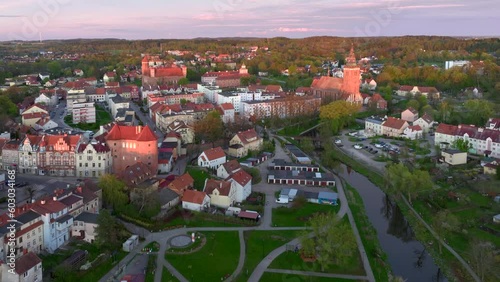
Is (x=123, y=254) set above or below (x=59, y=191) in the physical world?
below

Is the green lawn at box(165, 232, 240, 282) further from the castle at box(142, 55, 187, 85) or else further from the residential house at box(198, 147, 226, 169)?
the castle at box(142, 55, 187, 85)

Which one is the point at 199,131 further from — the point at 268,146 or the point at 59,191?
the point at 59,191

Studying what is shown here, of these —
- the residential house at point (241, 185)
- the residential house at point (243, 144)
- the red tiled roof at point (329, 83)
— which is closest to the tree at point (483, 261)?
the residential house at point (241, 185)

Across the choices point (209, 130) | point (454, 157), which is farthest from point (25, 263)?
point (454, 157)

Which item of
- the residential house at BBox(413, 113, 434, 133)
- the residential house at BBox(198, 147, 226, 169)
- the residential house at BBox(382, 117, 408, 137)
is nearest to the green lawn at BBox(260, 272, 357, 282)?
the residential house at BBox(198, 147, 226, 169)

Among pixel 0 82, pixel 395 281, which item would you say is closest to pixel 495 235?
pixel 395 281

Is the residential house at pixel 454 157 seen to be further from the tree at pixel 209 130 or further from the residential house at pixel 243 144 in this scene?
the tree at pixel 209 130
